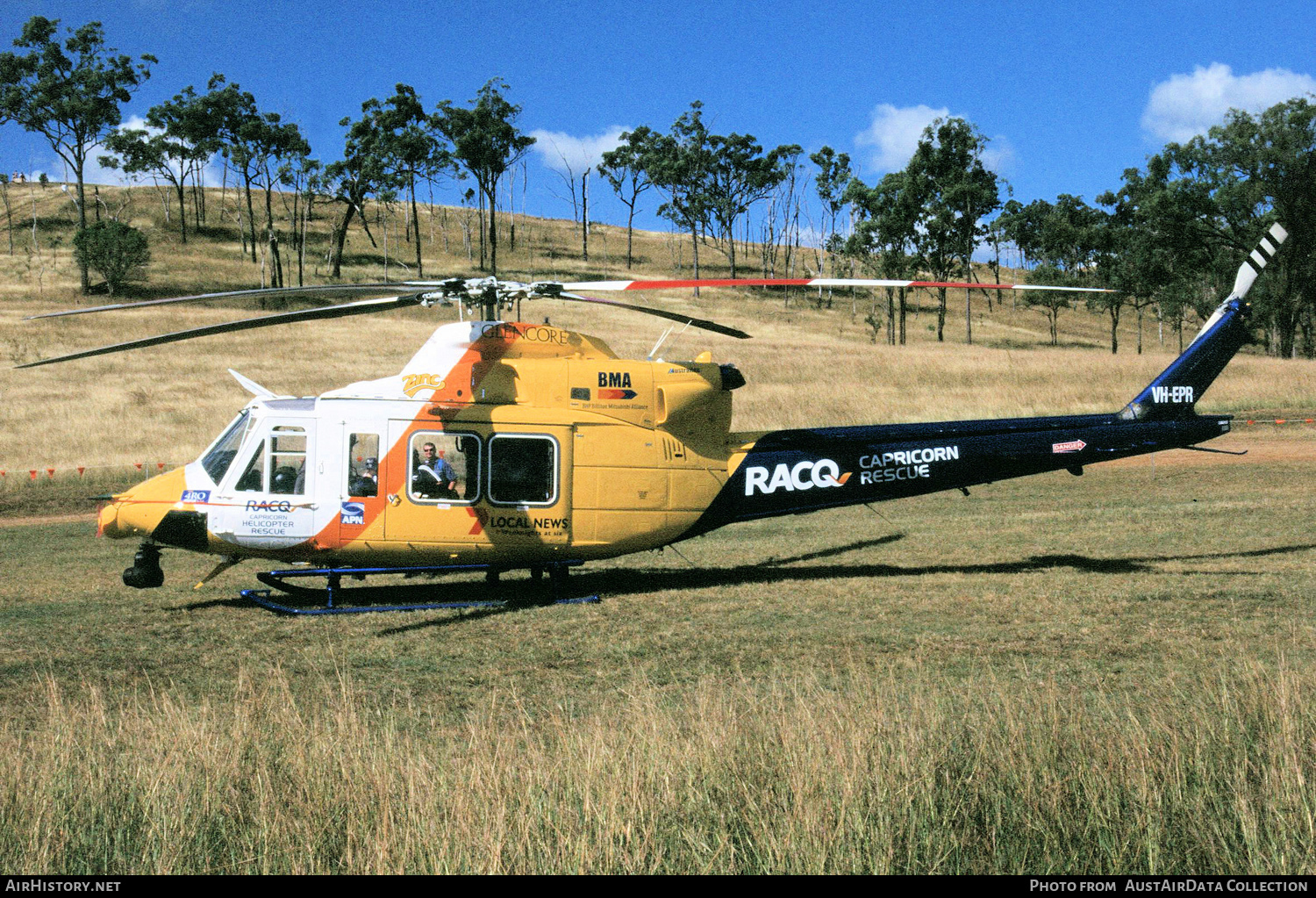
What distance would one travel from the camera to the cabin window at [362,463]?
38.7 ft

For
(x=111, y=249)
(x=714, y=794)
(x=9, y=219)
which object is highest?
(x=9, y=219)

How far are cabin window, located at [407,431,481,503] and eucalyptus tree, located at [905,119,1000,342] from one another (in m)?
55.2

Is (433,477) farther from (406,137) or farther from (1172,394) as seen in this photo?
(406,137)

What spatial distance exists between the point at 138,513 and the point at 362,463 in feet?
9.09

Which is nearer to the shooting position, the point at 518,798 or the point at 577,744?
the point at 518,798

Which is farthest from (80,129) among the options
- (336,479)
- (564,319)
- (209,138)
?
(336,479)

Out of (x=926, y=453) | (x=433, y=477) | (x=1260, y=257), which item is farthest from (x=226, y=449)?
(x=1260, y=257)

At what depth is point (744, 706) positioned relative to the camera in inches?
256

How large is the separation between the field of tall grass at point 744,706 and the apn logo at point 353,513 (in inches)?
47.4

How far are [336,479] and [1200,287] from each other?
67041 millimetres

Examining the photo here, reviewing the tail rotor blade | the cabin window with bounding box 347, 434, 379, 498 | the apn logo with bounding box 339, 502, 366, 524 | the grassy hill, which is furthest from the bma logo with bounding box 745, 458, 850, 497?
the grassy hill

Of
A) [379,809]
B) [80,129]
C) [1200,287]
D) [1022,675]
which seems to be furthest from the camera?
[80,129]

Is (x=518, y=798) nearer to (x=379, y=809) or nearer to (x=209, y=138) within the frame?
(x=379, y=809)

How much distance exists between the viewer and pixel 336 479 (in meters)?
11.8
